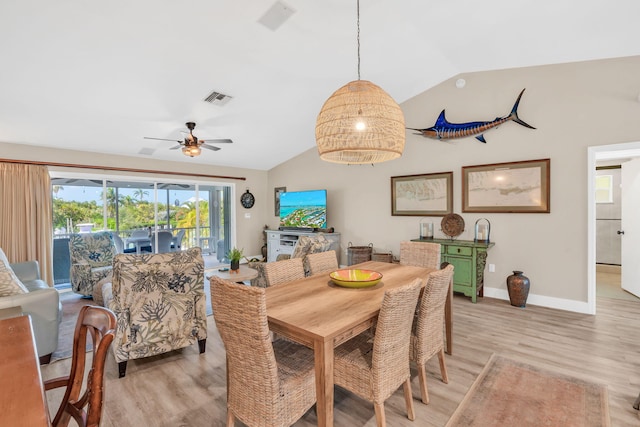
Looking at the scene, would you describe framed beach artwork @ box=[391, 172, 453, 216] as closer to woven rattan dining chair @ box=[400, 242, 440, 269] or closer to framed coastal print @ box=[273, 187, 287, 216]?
woven rattan dining chair @ box=[400, 242, 440, 269]

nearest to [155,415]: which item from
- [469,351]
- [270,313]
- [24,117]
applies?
[270,313]

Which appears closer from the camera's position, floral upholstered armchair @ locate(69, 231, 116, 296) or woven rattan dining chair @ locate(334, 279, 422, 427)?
woven rattan dining chair @ locate(334, 279, 422, 427)

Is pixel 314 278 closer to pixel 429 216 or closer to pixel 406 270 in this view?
pixel 406 270

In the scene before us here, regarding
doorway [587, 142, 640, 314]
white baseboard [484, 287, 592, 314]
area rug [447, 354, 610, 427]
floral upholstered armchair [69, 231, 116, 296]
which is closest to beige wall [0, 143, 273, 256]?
floral upholstered armchair [69, 231, 116, 296]

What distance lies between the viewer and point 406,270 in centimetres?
288

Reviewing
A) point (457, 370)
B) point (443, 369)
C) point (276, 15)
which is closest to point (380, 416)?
point (443, 369)

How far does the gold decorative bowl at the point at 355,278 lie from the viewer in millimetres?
2238

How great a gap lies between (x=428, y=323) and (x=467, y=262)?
250 cm

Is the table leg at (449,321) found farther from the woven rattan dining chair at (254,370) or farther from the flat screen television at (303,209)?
the flat screen television at (303,209)

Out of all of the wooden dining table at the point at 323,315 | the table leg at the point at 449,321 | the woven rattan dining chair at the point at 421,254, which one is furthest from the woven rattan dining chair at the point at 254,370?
the woven rattan dining chair at the point at 421,254

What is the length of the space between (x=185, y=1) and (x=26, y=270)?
3.83 meters

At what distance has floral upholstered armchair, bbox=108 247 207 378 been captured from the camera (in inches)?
93.7

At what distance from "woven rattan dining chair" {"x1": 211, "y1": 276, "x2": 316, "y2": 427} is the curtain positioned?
4.69 meters

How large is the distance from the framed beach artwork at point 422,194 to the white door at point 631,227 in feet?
7.45
